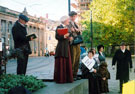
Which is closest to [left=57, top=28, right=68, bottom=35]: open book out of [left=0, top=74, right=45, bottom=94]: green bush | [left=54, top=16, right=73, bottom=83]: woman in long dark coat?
[left=54, top=16, right=73, bottom=83]: woman in long dark coat

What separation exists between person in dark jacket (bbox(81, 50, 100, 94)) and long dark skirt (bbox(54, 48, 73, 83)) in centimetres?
269

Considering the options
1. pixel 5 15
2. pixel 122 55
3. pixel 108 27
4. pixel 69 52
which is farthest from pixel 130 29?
pixel 69 52

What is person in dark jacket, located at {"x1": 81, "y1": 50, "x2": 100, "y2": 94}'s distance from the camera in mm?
8758

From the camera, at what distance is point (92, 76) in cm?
899

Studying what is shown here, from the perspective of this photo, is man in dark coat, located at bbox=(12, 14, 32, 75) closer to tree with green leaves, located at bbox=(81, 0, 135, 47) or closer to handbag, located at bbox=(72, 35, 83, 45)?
handbag, located at bbox=(72, 35, 83, 45)

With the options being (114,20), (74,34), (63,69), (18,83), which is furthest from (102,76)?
(114,20)

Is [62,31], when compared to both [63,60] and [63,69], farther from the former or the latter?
[63,69]

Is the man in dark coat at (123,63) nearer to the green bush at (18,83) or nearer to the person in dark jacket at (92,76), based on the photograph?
the person in dark jacket at (92,76)

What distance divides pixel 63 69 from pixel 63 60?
210 millimetres

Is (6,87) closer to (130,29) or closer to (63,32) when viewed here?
(63,32)

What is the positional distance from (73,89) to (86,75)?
3.60 metres

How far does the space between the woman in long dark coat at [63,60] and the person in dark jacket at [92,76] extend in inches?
105

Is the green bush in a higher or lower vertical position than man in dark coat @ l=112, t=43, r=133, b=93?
higher

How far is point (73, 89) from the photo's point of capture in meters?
5.28
